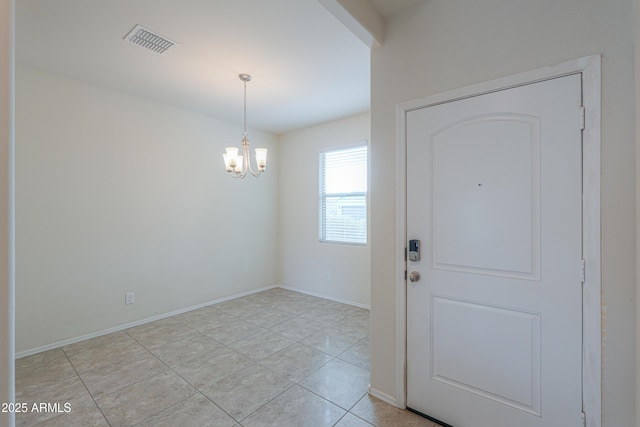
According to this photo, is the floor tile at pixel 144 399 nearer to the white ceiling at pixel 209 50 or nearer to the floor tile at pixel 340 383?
the floor tile at pixel 340 383

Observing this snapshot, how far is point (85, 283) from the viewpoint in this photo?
2.97 m

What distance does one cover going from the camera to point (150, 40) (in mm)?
Answer: 2230

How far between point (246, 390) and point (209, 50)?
2.79m

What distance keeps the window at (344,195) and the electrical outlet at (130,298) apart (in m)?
2.58

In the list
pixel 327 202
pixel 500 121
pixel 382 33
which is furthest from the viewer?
pixel 327 202

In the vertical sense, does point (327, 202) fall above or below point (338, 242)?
above

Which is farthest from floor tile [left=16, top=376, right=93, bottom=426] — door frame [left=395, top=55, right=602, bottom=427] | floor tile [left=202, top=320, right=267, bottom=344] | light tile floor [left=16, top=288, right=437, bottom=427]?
A: door frame [left=395, top=55, right=602, bottom=427]

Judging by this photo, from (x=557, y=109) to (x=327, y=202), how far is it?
10.6 feet

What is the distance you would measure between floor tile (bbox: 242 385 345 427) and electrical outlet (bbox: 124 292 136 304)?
2331mm

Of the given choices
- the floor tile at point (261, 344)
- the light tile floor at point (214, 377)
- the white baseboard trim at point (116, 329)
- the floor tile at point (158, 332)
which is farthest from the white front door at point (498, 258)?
the white baseboard trim at point (116, 329)

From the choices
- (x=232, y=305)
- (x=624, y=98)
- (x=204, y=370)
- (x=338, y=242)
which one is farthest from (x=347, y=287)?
(x=624, y=98)

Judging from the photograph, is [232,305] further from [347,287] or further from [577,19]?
[577,19]

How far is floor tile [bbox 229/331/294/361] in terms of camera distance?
104 inches

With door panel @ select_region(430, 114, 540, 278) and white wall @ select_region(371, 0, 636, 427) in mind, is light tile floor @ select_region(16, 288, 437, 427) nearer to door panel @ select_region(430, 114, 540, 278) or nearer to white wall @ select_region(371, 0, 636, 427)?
white wall @ select_region(371, 0, 636, 427)
